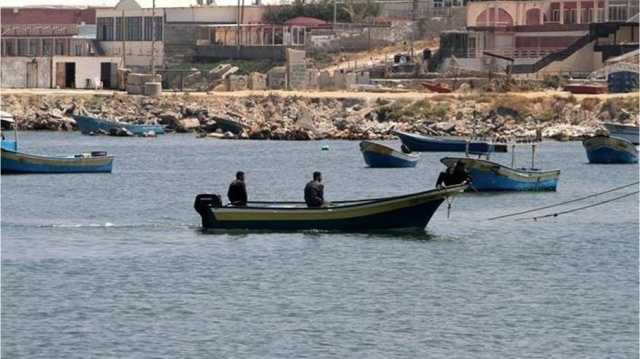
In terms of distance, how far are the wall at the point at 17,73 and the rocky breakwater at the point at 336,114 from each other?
10.3 metres

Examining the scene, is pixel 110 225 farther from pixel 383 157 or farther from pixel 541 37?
pixel 541 37

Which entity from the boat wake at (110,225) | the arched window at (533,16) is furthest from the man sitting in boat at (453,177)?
the arched window at (533,16)

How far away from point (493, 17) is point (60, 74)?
2557 centimetres

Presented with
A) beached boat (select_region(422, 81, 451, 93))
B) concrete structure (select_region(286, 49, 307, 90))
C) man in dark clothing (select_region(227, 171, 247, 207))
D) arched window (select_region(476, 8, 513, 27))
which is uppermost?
arched window (select_region(476, 8, 513, 27))

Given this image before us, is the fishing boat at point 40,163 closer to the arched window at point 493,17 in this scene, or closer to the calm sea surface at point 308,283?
the calm sea surface at point 308,283

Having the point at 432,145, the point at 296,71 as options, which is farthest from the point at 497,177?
the point at 296,71

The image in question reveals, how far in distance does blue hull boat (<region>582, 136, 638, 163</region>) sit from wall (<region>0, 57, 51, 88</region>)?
46987 mm

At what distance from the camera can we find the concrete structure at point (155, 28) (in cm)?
12312

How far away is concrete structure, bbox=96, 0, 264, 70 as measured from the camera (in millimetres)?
123125

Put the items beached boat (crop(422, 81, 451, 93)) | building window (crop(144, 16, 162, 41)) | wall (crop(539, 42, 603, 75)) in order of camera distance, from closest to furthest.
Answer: beached boat (crop(422, 81, 451, 93)) → wall (crop(539, 42, 603, 75)) → building window (crop(144, 16, 162, 41))

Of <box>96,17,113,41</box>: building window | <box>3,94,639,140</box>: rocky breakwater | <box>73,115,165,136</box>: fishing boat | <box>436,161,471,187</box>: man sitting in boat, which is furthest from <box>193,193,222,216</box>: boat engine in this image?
<box>96,17,113,41</box>: building window

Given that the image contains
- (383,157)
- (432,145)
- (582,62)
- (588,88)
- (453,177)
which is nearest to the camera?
(453,177)

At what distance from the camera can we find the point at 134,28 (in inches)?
4911

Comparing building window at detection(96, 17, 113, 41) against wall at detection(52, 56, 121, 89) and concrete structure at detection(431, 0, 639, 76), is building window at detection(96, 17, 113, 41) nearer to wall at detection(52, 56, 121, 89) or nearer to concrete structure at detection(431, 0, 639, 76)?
wall at detection(52, 56, 121, 89)
